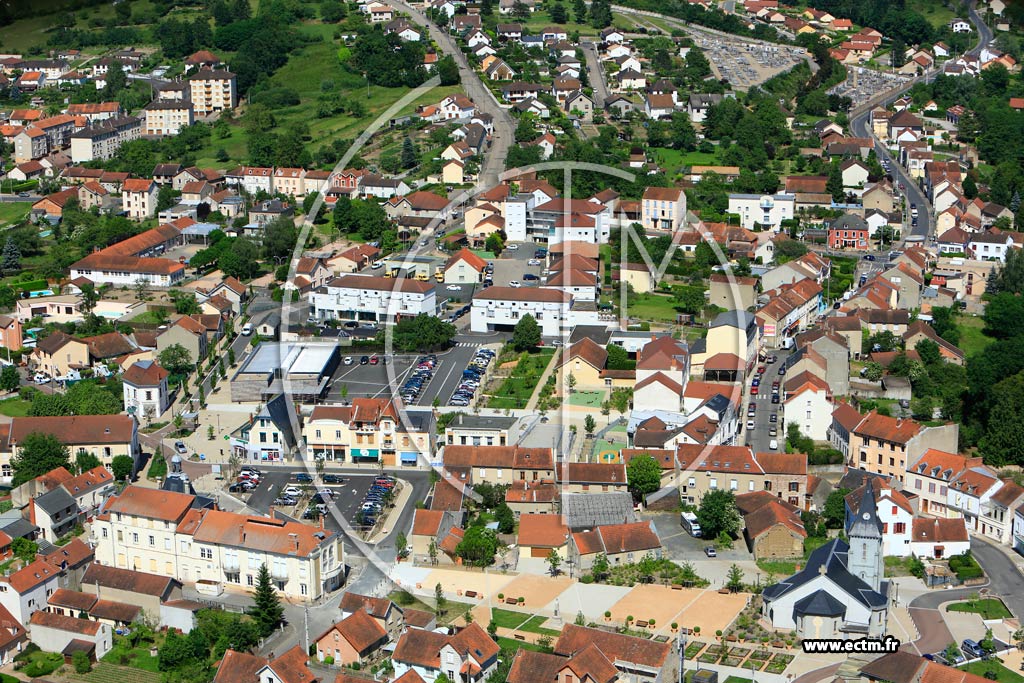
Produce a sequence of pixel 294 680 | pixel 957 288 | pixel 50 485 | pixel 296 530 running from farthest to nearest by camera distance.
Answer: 1. pixel 957 288
2. pixel 50 485
3. pixel 296 530
4. pixel 294 680

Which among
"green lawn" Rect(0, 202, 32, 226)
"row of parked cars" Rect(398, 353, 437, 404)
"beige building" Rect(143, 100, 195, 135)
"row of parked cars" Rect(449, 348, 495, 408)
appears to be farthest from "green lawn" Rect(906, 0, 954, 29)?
"row of parked cars" Rect(398, 353, 437, 404)

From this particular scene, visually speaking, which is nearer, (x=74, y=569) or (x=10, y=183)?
(x=74, y=569)

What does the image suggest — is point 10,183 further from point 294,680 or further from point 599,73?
point 294,680

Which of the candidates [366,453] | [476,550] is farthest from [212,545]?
[366,453]

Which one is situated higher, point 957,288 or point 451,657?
point 451,657

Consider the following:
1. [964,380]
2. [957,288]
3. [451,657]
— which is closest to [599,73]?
[957,288]

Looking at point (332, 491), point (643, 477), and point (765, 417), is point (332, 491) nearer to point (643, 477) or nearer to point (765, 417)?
point (643, 477)

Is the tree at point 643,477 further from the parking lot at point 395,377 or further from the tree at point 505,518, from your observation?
the parking lot at point 395,377

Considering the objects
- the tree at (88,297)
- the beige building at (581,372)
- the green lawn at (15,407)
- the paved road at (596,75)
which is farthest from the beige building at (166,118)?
the beige building at (581,372)
